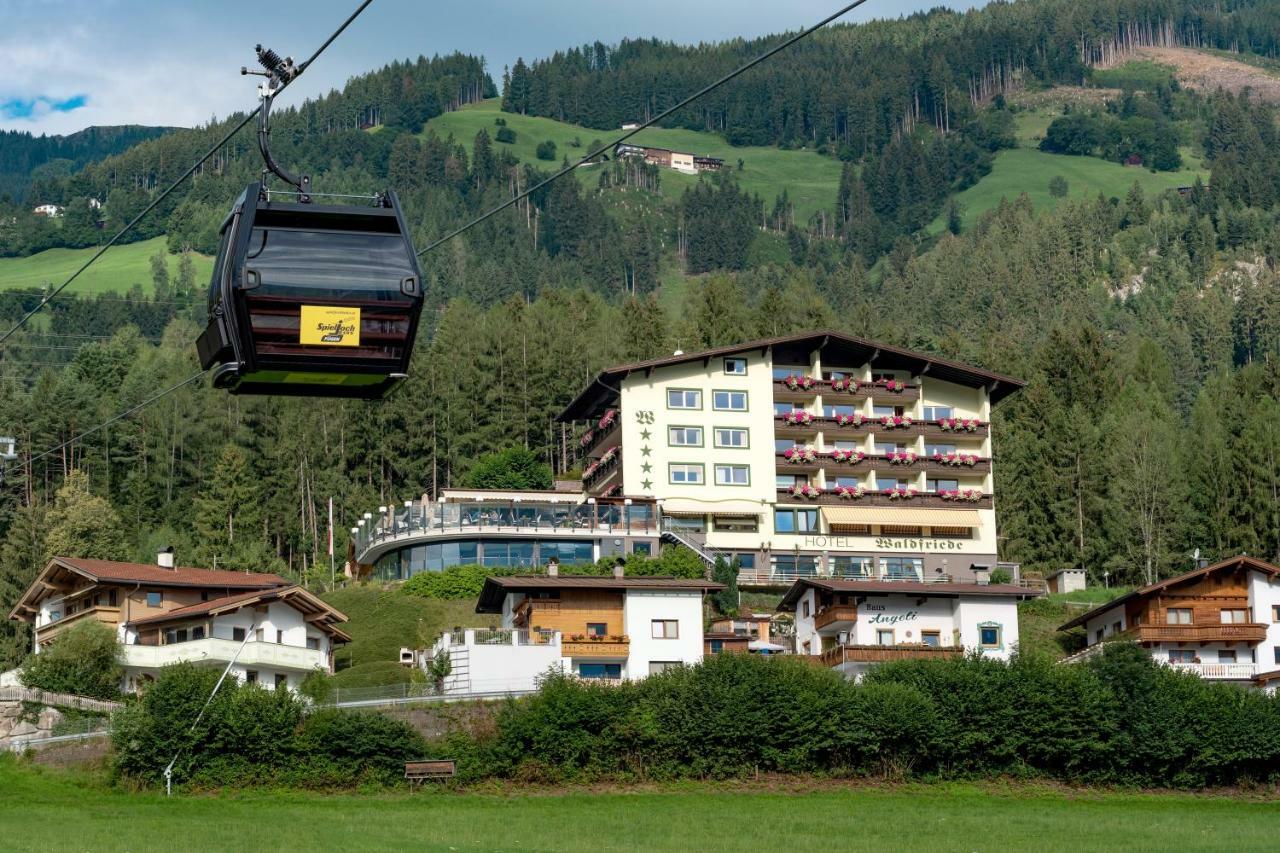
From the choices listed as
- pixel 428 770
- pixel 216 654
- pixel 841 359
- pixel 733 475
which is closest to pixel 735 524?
pixel 733 475

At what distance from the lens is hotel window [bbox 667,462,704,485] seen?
8762 cm

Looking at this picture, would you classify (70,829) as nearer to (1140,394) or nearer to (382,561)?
(382,561)

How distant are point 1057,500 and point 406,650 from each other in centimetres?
4723

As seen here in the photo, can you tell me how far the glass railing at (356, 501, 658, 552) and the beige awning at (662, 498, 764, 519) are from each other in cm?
310

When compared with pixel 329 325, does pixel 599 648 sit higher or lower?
lower

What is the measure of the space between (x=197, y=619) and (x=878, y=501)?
33611 millimetres

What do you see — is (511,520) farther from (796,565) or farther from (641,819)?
(641,819)

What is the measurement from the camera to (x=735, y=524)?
87.9 meters

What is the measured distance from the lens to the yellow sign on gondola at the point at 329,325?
19.8 metres

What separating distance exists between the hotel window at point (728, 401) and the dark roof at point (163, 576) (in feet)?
75.9

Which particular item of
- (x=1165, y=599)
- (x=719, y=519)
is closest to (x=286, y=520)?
(x=719, y=519)

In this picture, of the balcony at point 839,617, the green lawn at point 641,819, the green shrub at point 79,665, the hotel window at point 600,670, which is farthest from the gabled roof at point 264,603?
the balcony at point 839,617

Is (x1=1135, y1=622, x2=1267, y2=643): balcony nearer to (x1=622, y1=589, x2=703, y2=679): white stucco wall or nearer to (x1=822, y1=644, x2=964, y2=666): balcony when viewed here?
(x1=822, y1=644, x2=964, y2=666): balcony

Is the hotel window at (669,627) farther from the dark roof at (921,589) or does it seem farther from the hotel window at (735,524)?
the hotel window at (735,524)
